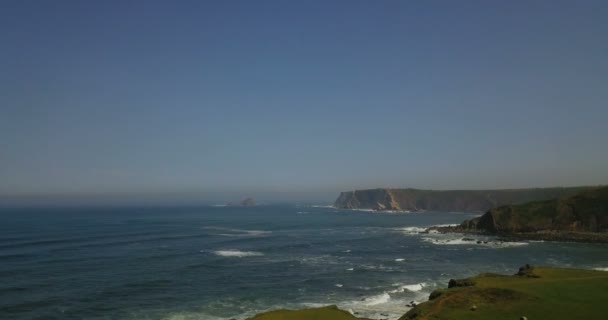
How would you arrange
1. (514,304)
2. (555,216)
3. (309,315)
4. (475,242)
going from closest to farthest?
(514,304), (309,315), (475,242), (555,216)

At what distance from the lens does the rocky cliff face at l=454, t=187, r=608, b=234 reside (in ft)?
341

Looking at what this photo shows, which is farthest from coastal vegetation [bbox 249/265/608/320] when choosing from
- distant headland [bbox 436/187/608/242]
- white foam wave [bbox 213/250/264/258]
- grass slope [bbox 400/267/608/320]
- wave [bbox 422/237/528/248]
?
distant headland [bbox 436/187/608/242]

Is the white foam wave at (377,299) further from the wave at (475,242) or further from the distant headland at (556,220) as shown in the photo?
the distant headland at (556,220)

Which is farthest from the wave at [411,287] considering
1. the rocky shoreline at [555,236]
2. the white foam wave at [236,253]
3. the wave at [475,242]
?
the rocky shoreline at [555,236]

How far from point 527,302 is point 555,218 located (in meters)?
93.6

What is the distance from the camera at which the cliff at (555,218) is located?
103 metres

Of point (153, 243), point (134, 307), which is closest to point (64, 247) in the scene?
point (153, 243)

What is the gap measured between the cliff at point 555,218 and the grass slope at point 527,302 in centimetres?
7488

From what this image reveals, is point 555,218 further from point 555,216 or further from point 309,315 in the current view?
point 309,315

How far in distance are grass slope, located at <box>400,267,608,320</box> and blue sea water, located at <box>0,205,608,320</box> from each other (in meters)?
8.52

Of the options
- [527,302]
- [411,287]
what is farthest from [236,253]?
[527,302]

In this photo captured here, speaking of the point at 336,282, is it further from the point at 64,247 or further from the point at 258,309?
the point at 64,247

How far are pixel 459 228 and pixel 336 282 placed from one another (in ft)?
271

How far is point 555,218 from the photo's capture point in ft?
361
